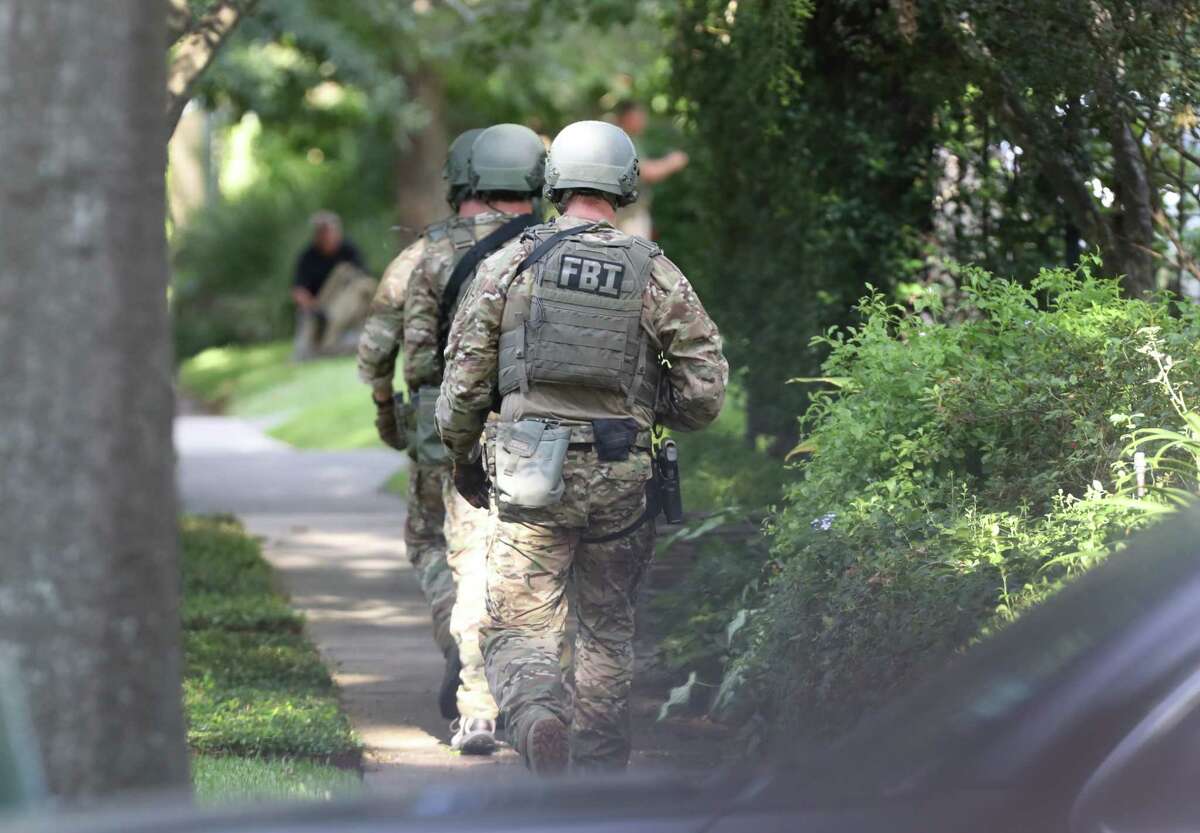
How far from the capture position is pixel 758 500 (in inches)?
317

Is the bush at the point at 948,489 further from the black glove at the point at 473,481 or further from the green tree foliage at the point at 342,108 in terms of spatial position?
the green tree foliage at the point at 342,108

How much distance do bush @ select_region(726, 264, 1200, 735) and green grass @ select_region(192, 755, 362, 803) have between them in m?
1.33

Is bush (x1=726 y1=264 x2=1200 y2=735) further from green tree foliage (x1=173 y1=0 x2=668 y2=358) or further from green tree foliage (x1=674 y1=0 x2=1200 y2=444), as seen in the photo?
green tree foliage (x1=173 y1=0 x2=668 y2=358)

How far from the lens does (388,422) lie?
24.2 ft

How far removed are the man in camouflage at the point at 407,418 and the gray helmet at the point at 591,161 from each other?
45.7 inches

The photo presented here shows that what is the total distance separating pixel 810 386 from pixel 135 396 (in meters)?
5.97

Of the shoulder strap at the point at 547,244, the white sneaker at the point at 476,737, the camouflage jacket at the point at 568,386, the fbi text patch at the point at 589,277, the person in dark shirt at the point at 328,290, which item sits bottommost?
the white sneaker at the point at 476,737

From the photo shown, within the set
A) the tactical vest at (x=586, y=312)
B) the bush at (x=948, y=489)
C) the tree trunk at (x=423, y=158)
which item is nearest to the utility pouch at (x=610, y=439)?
Answer: the tactical vest at (x=586, y=312)

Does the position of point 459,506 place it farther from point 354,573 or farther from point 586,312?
point 354,573

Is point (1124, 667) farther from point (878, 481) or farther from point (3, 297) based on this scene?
point (878, 481)

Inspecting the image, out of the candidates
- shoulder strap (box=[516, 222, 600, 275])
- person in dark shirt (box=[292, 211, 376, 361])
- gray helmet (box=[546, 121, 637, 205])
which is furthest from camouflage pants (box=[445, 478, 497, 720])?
person in dark shirt (box=[292, 211, 376, 361])

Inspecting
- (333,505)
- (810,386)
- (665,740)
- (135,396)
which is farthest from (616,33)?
(135,396)

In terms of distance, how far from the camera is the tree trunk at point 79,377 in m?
2.83

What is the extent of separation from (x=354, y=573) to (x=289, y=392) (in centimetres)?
1292
